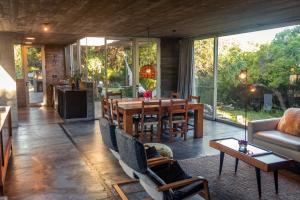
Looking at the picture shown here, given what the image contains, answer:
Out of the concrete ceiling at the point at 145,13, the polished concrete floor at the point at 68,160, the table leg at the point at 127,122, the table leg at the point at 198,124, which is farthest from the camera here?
the table leg at the point at 198,124

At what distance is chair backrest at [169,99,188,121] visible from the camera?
19.1ft

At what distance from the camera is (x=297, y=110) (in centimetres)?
479

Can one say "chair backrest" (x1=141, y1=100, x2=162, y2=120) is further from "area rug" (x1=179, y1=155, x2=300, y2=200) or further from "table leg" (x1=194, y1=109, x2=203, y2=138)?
"area rug" (x1=179, y1=155, x2=300, y2=200)

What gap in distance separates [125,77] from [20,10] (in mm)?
4495

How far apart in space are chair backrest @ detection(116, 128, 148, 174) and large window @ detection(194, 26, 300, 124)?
4353 millimetres

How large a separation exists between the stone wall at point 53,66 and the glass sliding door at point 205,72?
18.7 ft

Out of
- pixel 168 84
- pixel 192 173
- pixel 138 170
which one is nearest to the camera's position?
pixel 138 170

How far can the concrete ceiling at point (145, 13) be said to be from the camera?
411 cm

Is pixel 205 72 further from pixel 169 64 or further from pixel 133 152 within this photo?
pixel 133 152

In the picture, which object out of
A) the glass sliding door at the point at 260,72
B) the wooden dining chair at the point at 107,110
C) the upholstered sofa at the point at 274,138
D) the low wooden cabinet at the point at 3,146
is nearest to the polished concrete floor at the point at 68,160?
the low wooden cabinet at the point at 3,146

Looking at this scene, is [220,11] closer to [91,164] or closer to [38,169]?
[91,164]

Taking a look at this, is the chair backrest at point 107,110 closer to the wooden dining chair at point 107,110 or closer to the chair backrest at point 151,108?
the wooden dining chair at point 107,110

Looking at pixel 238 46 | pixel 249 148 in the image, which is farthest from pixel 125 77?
pixel 249 148

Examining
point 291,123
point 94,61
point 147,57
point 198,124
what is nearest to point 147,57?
point 147,57
